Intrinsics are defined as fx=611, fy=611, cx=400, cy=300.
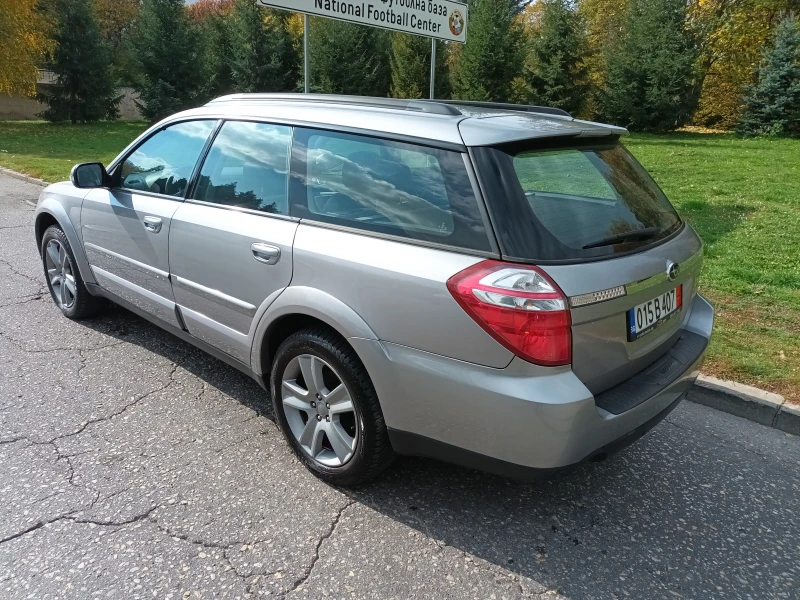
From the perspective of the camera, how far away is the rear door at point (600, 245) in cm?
229

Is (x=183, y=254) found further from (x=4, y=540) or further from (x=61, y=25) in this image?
(x=61, y=25)

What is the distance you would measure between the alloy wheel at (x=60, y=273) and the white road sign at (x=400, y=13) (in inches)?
122

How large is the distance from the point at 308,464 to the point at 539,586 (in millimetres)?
1200

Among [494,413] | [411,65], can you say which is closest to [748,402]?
[494,413]

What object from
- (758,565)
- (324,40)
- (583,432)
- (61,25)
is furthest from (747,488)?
(61,25)

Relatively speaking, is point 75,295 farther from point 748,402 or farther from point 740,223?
point 740,223

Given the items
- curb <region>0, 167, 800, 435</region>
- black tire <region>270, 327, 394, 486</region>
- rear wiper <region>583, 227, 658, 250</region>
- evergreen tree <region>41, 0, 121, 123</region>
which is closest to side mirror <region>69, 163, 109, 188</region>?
black tire <region>270, 327, 394, 486</region>

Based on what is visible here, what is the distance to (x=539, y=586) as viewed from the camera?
2.37 m

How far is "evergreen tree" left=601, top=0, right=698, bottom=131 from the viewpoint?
22797 millimetres

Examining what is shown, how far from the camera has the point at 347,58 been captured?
26.3 meters

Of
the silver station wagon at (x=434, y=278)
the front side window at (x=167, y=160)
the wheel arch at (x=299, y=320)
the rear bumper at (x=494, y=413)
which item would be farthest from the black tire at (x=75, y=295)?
the rear bumper at (x=494, y=413)

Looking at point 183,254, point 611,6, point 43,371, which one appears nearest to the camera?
point 183,254

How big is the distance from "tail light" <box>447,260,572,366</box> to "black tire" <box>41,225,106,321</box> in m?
3.56

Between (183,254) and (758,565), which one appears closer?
(758,565)
